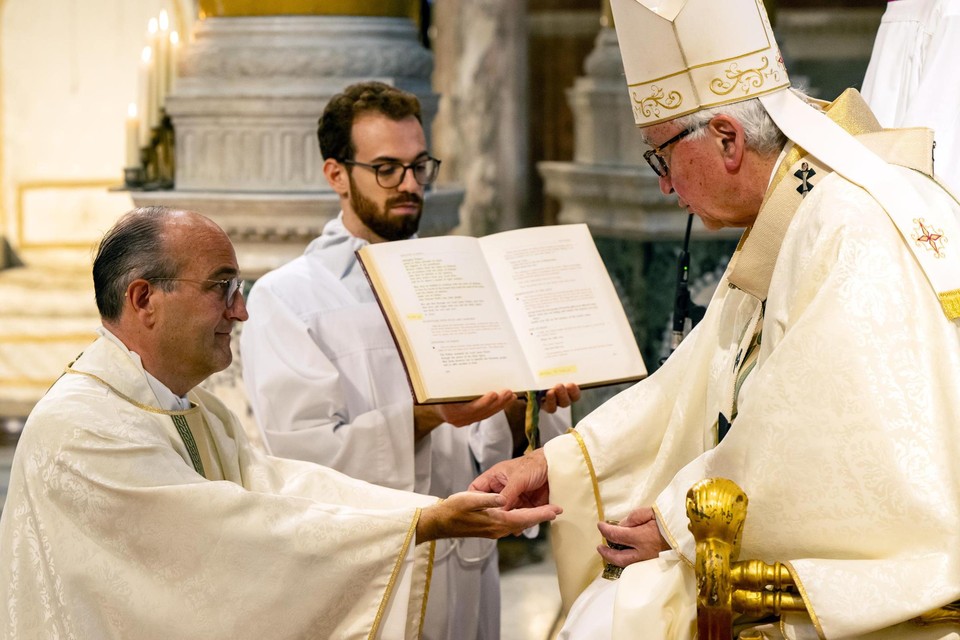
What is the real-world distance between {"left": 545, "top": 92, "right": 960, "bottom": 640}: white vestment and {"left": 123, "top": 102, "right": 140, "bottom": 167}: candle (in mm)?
2762

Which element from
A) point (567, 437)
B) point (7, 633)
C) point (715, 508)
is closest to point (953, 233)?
point (715, 508)

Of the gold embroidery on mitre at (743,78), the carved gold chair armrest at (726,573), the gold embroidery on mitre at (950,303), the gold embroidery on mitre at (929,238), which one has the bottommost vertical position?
the carved gold chair armrest at (726,573)

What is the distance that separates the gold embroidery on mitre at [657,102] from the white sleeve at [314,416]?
46.6 inches

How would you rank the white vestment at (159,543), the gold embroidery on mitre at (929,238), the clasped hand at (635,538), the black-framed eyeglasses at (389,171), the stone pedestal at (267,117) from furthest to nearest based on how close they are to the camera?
1. the stone pedestal at (267,117)
2. the black-framed eyeglasses at (389,171)
3. the clasped hand at (635,538)
4. the white vestment at (159,543)
5. the gold embroidery on mitre at (929,238)

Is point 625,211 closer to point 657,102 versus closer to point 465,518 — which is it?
point 657,102

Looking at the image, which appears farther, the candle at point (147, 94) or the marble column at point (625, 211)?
the marble column at point (625, 211)

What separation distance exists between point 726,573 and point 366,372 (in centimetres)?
165

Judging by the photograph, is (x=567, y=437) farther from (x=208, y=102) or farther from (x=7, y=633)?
(x=208, y=102)

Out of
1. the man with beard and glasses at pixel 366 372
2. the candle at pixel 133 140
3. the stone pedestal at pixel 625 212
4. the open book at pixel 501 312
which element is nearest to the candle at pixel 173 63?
the candle at pixel 133 140

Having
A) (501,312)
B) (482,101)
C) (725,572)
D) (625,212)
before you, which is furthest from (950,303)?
(482,101)

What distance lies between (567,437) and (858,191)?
1059 mm

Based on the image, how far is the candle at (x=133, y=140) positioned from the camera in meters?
4.96

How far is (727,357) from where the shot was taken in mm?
3227

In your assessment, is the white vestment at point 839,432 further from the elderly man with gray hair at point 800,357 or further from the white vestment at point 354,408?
the white vestment at point 354,408
